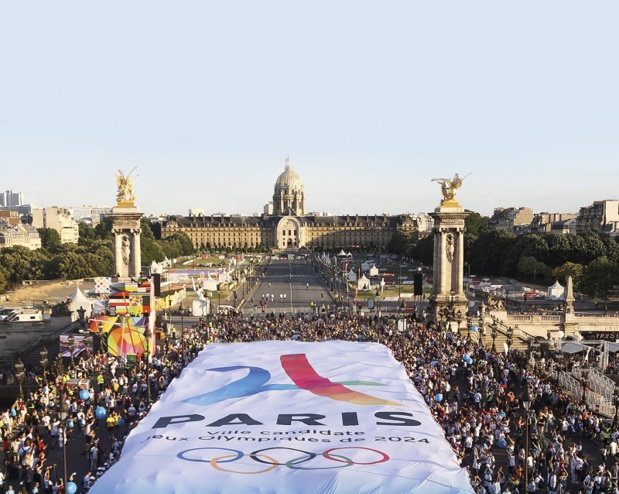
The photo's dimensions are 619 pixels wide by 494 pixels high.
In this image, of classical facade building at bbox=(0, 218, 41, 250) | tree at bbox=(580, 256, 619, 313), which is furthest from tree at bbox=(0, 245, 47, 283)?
tree at bbox=(580, 256, 619, 313)

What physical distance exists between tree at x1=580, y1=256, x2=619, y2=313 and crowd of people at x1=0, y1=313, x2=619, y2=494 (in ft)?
97.1

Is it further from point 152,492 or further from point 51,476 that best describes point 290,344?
point 152,492

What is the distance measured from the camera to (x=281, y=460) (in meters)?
17.2

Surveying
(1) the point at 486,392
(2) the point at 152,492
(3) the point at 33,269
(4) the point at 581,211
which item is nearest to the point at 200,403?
(2) the point at 152,492

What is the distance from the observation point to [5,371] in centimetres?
4153

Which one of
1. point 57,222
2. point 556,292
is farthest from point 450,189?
point 57,222

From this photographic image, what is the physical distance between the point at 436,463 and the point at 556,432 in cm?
794

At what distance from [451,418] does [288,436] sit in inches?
315

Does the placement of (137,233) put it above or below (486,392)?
above

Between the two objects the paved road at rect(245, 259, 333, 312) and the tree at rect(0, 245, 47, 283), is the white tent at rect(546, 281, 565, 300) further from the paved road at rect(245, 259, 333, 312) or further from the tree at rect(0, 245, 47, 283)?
the tree at rect(0, 245, 47, 283)

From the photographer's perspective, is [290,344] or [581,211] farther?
[581,211]

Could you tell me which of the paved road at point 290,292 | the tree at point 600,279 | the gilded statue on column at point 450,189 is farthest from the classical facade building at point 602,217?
the gilded statue on column at point 450,189

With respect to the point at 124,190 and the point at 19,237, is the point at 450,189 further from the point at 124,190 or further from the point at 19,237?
the point at 19,237

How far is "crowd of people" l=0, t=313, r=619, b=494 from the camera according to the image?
19156 mm
